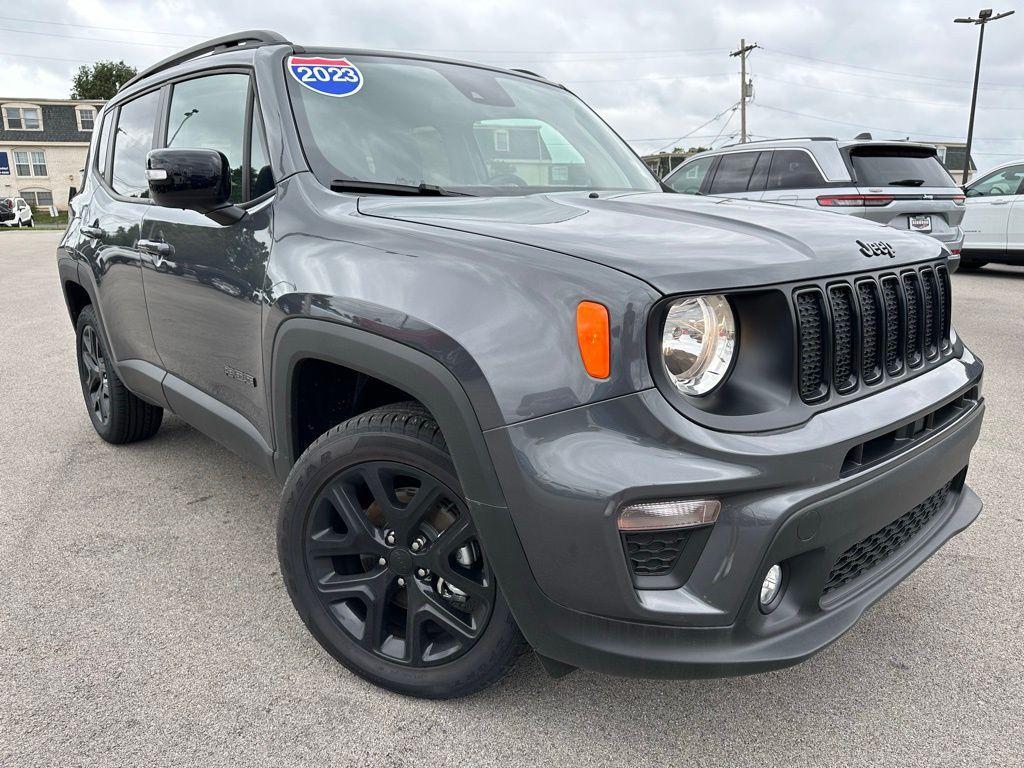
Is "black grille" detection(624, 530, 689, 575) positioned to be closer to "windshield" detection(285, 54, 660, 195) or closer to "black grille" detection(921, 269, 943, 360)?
"black grille" detection(921, 269, 943, 360)

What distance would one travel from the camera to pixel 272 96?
2.59 meters

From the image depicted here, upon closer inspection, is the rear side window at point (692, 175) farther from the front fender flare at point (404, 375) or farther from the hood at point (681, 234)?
the front fender flare at point (404, 375)

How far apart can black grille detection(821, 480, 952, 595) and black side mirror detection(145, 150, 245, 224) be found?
1.97 m

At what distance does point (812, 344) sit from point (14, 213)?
4553 cm

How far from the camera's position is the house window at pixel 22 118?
5309 cm

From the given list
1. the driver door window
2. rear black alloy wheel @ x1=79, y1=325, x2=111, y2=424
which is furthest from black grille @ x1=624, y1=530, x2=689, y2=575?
the driver door window

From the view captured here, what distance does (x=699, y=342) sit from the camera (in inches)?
69.6

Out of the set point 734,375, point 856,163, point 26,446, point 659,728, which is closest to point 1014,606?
point 659,728

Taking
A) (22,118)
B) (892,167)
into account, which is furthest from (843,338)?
→ (22,118)

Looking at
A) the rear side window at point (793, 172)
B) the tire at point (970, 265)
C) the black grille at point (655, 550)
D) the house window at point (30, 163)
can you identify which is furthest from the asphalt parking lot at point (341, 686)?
the house window at point (30, 163)

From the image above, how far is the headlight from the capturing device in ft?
5.71

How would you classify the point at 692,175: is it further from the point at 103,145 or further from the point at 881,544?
the point at 881,544

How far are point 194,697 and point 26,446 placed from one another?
9.11ft

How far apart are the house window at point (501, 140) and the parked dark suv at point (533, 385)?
0.10 ft
